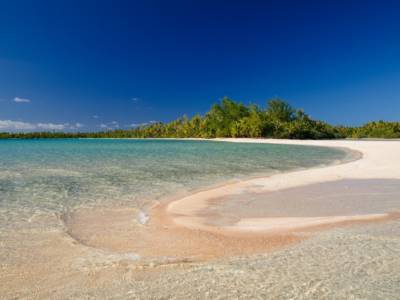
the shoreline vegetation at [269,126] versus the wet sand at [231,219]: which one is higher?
the shoreline vegetation at [269,126]

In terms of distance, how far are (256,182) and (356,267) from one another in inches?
261

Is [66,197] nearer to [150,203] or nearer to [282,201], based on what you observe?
[150,203]

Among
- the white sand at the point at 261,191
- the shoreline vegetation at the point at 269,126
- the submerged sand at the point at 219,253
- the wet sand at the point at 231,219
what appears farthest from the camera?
the shoreline vegetation at the point at 269,126

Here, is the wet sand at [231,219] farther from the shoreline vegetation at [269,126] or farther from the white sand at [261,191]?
the shoreline vegetation at [269,126]

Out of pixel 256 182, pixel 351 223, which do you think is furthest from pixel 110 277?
pixel 256 182

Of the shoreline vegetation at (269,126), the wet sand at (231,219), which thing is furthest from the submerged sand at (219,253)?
the shoreline vegetation at (269,126)

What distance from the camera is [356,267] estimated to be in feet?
10.3

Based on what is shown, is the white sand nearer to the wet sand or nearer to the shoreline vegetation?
the wet sand

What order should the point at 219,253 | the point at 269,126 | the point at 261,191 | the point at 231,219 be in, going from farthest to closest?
the point at 269,126 < the point at 261,191 < the point at 231,219 < the point at 219,253

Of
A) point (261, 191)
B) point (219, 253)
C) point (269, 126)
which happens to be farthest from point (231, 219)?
point (269, 126)

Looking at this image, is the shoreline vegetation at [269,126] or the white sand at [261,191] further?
the shoreline vegetation at [269,126]

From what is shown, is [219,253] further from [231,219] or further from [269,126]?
[269,126]

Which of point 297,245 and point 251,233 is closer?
point 297,245

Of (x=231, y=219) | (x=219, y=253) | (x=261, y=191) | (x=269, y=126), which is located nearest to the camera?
(x=219, y=253)
